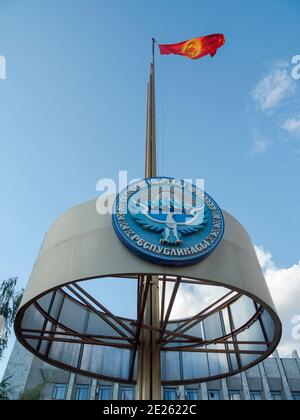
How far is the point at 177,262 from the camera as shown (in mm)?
8836

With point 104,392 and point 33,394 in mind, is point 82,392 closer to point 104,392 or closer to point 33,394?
point 104,392

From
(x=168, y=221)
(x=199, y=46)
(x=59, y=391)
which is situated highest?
(x=199, y=46)

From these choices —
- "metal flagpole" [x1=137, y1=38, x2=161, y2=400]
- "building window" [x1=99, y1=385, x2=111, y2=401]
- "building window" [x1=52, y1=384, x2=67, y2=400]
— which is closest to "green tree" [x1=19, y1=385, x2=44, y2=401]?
"building window" [x1=52, y1=384, x2=67, y2=400]

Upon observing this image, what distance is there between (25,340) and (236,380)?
3275 centimetres

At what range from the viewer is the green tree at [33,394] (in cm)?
3059

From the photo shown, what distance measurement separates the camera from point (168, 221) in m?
10.1

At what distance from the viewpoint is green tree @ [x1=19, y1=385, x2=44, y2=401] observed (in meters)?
30.6

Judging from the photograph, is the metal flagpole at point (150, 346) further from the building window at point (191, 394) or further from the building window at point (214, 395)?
the building window at point (214, 395)

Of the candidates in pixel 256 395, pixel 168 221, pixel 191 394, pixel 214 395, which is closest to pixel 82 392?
pixel 191 394

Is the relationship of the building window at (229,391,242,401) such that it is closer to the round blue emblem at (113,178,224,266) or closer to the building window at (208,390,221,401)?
the building window at (208,390,221,401)

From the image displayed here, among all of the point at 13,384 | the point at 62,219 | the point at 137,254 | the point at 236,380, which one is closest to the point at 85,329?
the point at 62,219

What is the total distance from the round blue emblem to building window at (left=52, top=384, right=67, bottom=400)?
31105 millimetres

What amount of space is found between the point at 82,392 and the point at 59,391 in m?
2.40
